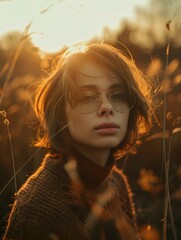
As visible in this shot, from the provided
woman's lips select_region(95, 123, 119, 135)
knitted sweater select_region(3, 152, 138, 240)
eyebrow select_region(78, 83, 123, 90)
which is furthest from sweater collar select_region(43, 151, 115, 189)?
eyebrow select_region(78, 83, 123, 90)

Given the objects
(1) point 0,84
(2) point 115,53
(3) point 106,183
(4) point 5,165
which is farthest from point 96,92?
(1) point 0,84

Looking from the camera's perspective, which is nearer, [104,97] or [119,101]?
[104,97]

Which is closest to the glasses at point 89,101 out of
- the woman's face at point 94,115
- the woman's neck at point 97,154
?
the woman's face at point 94,115

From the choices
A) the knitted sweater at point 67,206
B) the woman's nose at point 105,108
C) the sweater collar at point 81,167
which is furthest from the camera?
the sweater collar at point 81,167

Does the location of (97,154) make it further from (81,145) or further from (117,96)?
(117,96)

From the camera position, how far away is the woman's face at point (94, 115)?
6.23ft

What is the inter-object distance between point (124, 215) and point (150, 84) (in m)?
0.79

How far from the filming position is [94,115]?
190 centimetres

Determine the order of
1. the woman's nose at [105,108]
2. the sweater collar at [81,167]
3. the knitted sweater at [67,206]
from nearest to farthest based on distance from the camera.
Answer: the knitted sweater at [67,206] → the woman's nose at [105,108] → the sweater collar at [81,167]

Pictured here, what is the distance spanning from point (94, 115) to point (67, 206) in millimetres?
411

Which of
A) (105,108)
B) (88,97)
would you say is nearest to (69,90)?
(88,97)

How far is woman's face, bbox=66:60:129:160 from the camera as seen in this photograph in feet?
6.23

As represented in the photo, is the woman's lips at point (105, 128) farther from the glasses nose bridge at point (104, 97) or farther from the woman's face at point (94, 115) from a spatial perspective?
the glasses nose bridge at point (104, 97)

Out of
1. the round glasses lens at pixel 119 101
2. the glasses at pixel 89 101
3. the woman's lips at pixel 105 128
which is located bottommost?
the woman's lips at pixel 105 128
